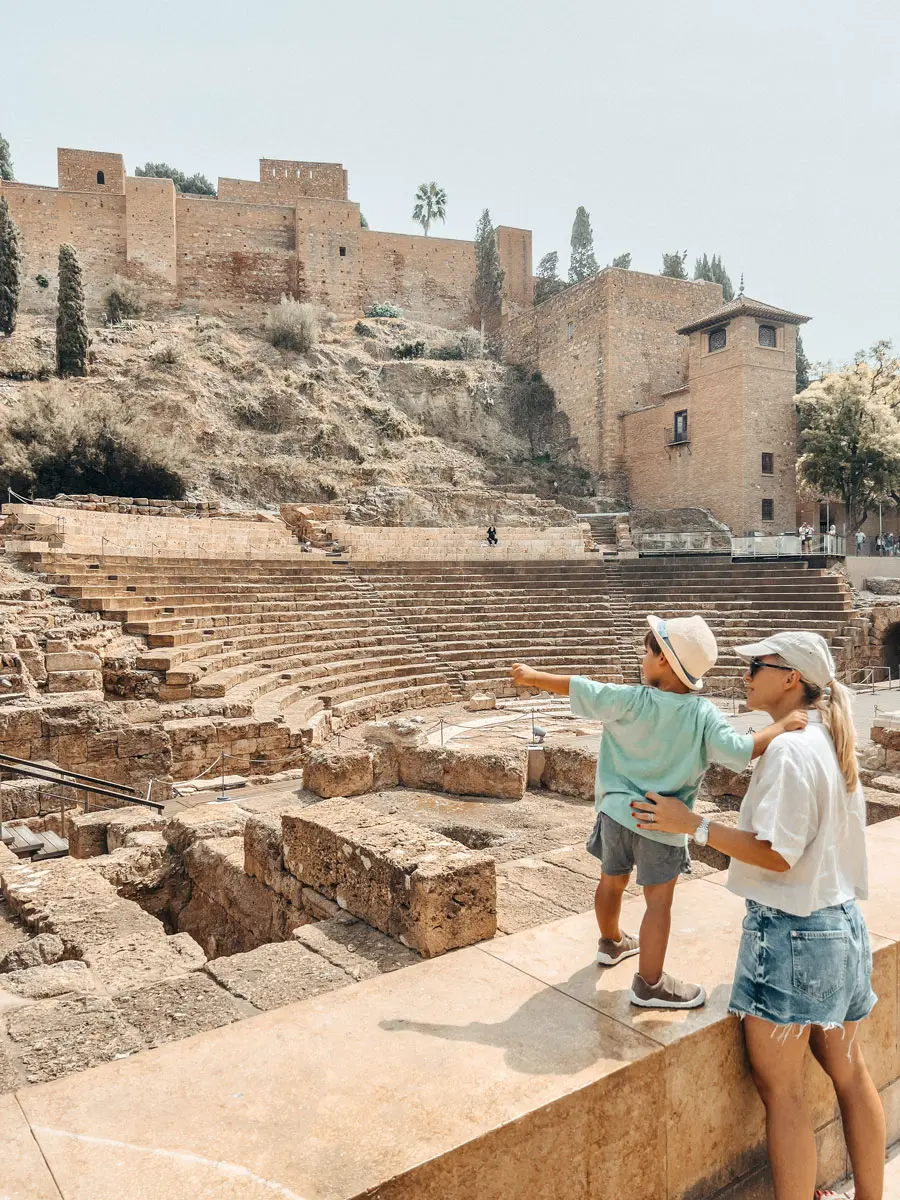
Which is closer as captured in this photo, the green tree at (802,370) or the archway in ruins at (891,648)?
the archway in ruins at (891,648)

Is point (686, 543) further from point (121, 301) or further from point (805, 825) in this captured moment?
point (121, 301)

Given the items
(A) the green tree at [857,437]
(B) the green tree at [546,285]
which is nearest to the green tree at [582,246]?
(B) the green tree at [546,285]

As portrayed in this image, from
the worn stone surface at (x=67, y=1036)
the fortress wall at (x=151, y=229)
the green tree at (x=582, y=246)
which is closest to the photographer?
the worn stone surface at (x=67, y=1036)

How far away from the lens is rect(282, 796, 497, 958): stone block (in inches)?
111

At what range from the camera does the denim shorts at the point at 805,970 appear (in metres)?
1.93

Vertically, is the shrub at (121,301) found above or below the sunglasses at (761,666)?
above

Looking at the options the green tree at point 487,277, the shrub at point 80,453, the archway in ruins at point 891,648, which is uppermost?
the green tree at point 487,277

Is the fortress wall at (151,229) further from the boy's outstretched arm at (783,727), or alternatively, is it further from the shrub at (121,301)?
→ the boy's outstretched arm at (783,727)

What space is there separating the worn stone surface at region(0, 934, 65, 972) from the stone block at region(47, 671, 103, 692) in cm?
604

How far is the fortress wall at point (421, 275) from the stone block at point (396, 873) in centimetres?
4691

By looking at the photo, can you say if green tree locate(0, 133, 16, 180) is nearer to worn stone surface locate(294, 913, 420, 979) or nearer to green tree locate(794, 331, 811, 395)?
green tree locate(794, 331, 811, 395)

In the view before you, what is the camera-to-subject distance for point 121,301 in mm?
39062

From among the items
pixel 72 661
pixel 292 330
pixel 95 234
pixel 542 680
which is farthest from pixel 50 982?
pixel 95 234

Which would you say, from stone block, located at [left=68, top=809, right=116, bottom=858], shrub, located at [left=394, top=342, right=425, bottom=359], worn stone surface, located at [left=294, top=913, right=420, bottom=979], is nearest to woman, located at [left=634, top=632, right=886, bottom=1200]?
worn stone surface, located at [left=294, top=913, right=420, bottom=979]
